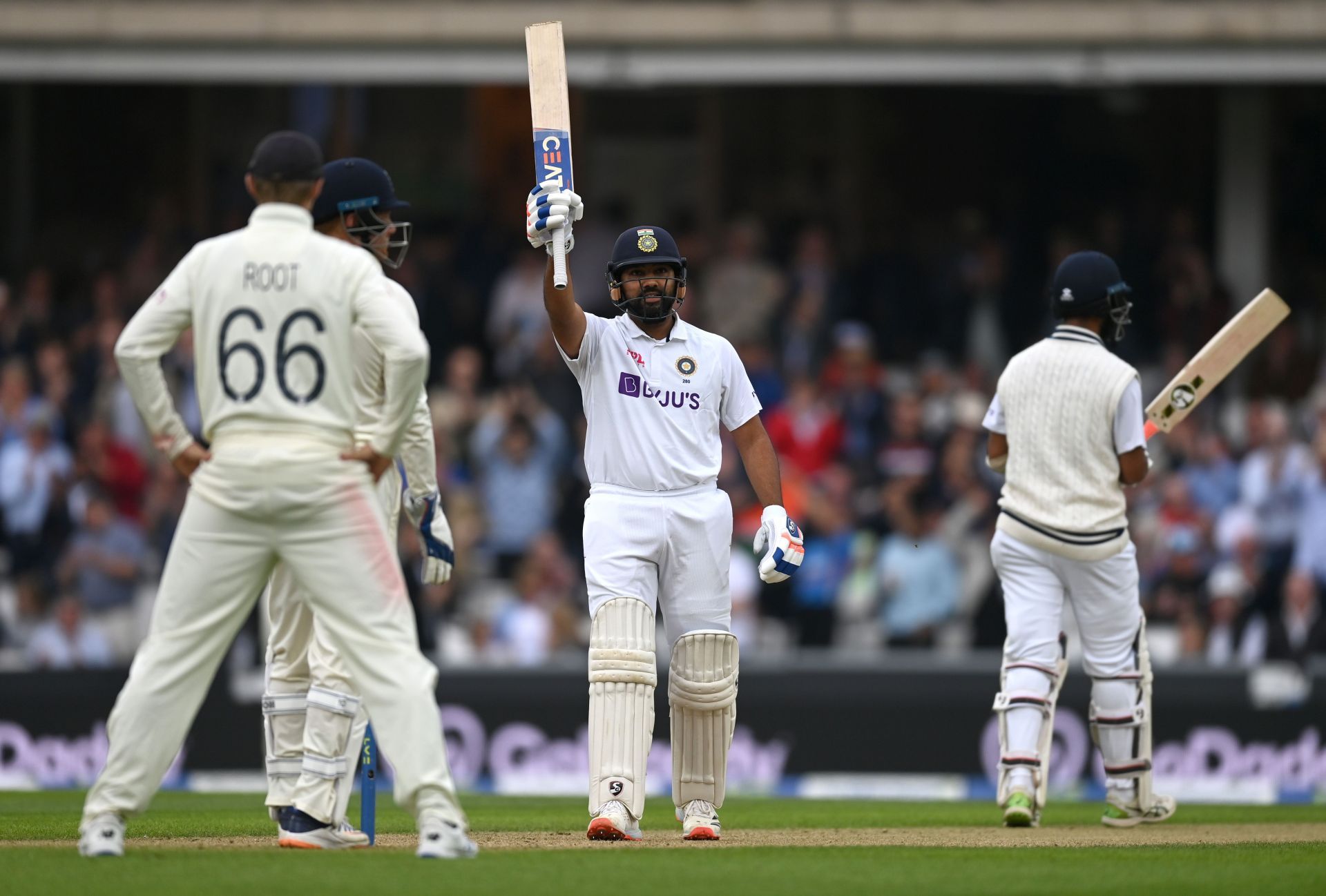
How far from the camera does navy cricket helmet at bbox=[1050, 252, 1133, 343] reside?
8664mm

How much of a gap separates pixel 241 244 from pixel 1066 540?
12.6ft

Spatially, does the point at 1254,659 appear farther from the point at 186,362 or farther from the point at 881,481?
the point at 186,362

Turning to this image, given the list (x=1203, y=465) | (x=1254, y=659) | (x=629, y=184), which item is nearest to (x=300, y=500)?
(x=1254, y=659)

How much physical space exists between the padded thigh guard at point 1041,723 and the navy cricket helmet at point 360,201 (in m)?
3.19

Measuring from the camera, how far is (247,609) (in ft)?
20.7

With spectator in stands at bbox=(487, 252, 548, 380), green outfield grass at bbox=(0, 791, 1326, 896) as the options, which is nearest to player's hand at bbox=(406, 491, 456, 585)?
green outfield grass at bbox=(0, 791, 1326, 896)

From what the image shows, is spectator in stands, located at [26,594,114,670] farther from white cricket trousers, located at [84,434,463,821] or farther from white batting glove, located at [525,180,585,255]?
white cricket trousers, located at [84,434,463,821]

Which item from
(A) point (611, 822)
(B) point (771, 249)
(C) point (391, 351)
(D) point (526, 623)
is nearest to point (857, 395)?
(B) point (771, 249)

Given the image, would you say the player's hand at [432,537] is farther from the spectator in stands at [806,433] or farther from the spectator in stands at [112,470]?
the spectator in stands at [112,470]

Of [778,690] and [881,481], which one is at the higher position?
[881,481]

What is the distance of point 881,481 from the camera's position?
50.2 ft

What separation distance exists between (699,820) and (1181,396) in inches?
126

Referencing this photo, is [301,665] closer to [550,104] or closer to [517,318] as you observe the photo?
[550,104]

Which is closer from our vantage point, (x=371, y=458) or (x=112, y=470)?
(x=371, y=458)
